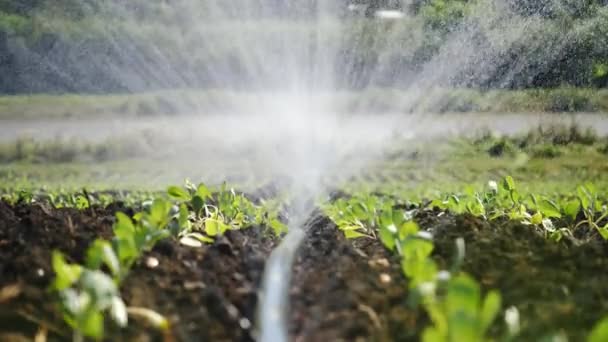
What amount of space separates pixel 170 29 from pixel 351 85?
2.86 m

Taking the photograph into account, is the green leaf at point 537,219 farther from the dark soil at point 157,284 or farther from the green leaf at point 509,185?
the dark soil at point 157,284

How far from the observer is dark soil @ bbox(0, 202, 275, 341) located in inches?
35.2

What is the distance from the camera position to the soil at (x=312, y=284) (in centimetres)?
91

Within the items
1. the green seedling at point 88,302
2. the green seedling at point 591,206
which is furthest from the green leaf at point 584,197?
the green seedling at point 88,302

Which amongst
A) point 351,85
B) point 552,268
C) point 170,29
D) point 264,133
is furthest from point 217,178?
point 552,268

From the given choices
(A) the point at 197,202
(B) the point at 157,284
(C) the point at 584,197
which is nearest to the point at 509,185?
(C) the point at 584,197

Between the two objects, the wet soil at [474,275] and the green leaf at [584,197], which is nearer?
the wet soil at [474,275]

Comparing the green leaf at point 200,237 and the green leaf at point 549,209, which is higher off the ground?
the green leaf at point 200,237

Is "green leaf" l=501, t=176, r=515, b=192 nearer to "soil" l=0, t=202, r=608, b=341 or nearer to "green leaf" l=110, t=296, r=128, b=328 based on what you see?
"soil" l=0, t=202, r=608, b=341

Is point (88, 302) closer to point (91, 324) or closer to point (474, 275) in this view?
point (91, 324)

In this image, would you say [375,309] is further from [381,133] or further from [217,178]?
[381,133]

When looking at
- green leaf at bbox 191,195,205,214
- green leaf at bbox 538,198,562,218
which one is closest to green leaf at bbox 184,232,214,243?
green leaf at bbox 191,195,205,214

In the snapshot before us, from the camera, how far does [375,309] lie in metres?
0.98

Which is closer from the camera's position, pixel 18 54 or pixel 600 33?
pixel 600 33
